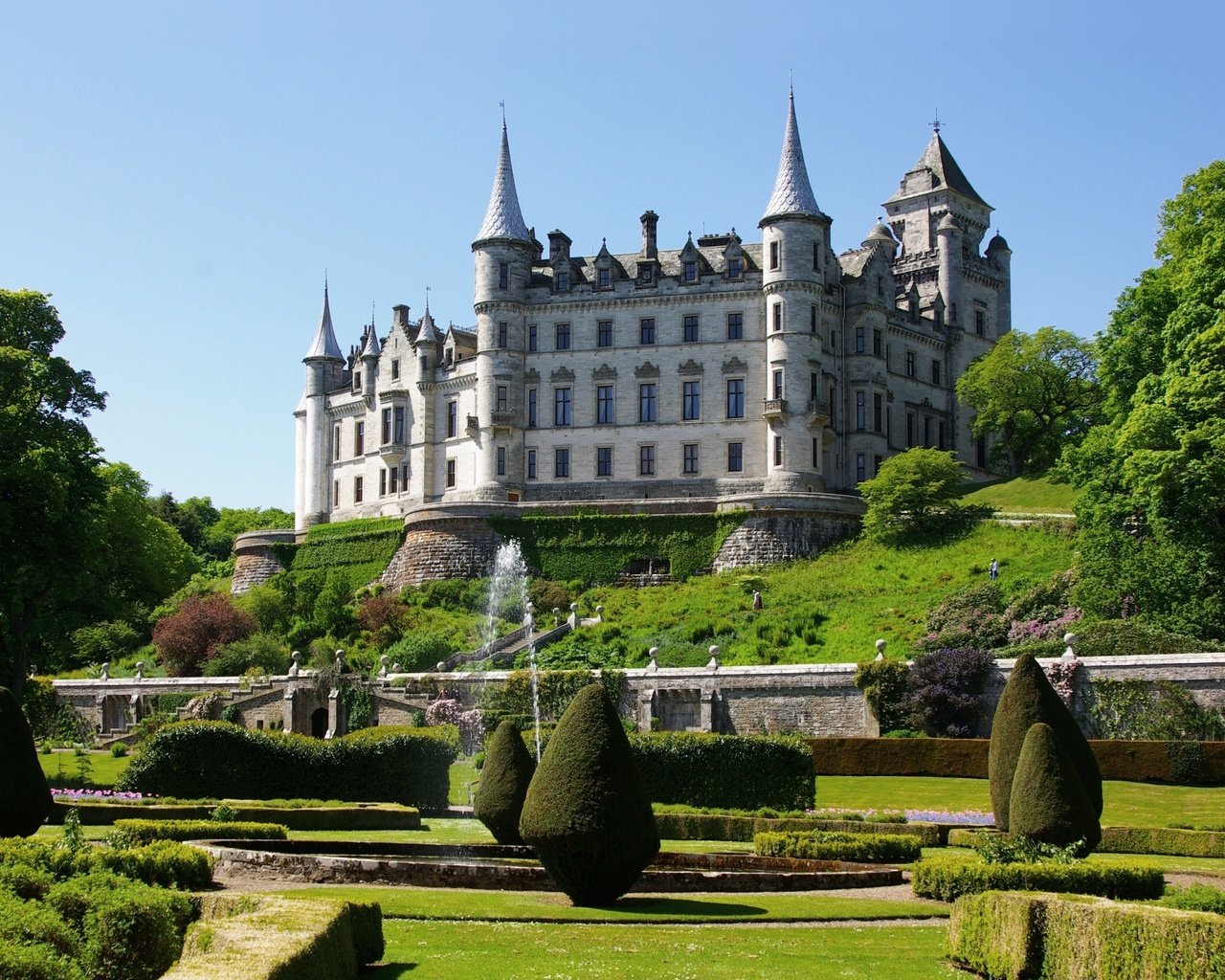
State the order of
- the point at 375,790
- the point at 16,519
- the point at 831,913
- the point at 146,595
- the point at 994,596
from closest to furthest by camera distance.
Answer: the point at 831,913
the point at 375,790
the point at 16,519
the point at 994,596
the point at 146,595

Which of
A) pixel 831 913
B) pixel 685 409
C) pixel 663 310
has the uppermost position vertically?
pixel 663 310

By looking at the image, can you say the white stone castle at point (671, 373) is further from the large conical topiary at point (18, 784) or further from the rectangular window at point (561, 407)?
the large conical topiary at point (18, 784)

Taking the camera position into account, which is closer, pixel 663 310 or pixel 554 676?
pixel 554 676

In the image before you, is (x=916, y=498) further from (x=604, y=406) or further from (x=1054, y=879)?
(x=1054, y=879)

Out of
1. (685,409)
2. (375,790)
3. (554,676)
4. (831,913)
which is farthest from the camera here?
(685,409)

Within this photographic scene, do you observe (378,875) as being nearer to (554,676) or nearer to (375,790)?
(375,790)

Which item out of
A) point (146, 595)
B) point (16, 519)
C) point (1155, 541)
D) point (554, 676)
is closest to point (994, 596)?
point (1155, 541)

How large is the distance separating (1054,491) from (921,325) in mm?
16105

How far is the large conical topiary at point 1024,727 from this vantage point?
921 inches

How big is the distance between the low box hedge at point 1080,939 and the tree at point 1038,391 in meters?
55.9

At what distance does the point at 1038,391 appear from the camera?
232 feet

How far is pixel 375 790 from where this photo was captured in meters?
32.8

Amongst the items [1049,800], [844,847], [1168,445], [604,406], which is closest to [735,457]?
[604,406]

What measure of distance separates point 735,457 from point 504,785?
46031 millimetres
